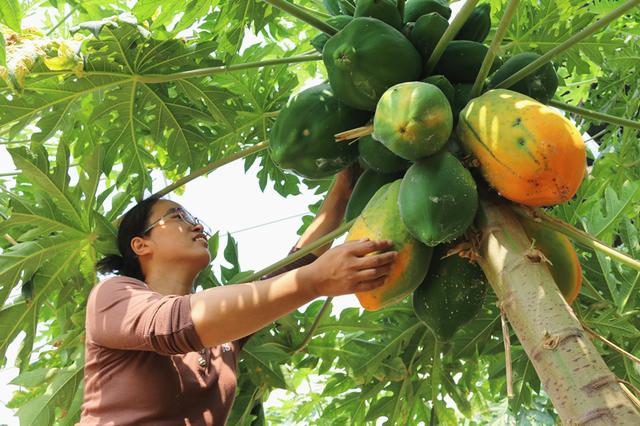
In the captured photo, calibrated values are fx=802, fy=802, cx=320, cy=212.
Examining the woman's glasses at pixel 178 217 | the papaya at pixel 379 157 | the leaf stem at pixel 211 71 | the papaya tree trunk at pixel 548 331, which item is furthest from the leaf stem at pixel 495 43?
the woman's glasses at pixel 178 217

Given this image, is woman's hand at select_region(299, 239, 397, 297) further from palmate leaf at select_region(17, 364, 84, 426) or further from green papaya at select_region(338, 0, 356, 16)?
palmate leaf at select_region(17, 364, 84, 426)

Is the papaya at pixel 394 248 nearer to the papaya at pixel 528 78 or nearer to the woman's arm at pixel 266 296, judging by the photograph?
the woman's arm at pixel 266 296

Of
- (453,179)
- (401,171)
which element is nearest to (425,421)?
(401,171)

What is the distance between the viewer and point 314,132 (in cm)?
227

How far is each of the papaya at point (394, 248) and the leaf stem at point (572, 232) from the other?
25 centimetres

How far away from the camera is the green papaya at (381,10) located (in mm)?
2303

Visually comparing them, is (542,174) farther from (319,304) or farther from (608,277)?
(319,304)

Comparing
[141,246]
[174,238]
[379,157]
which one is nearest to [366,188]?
[379,157]

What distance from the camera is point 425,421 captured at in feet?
11.6

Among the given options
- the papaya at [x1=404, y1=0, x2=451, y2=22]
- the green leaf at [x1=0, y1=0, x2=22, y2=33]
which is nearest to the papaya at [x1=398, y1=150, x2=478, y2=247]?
the papaya at [x1=404, y1=0, x2=451, y2=22]

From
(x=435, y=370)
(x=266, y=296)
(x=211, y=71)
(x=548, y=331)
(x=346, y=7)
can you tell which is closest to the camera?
(x=548, y=331)

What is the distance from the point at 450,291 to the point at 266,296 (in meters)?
0.47

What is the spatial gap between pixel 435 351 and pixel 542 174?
1447 mm

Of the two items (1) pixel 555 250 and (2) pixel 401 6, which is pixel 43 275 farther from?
(1) pixel 555 250
